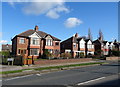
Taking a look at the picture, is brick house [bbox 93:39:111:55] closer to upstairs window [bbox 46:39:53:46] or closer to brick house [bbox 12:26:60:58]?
brick house [bbox 12:26:60:58]

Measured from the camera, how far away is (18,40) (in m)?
37.6

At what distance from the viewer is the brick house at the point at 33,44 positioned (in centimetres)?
3803

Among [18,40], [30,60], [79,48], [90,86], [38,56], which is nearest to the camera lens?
[90,86]

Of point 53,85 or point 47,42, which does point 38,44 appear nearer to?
point 47,42

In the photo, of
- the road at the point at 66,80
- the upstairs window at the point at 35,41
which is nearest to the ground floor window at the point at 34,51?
the upstairs window at the point at 35,41

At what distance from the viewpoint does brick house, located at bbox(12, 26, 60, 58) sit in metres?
38.0

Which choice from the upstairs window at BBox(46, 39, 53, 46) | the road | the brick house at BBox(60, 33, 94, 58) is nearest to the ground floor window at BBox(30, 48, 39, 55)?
the upstairs window at BBox(46, 39, 53, 46)

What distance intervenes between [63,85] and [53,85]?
2.12ft

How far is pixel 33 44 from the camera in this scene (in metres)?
39.7

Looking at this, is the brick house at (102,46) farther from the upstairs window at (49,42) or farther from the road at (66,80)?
the road at (66,80)

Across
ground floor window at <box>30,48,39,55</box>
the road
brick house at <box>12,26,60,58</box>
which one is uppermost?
brick house at <box>12,26,60,58</box>

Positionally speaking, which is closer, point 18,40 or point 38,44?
point 18,40

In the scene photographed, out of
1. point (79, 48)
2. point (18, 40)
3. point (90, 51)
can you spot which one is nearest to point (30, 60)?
point (18, 40)

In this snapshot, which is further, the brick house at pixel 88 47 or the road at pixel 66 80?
the brick house at pixel 88 47
